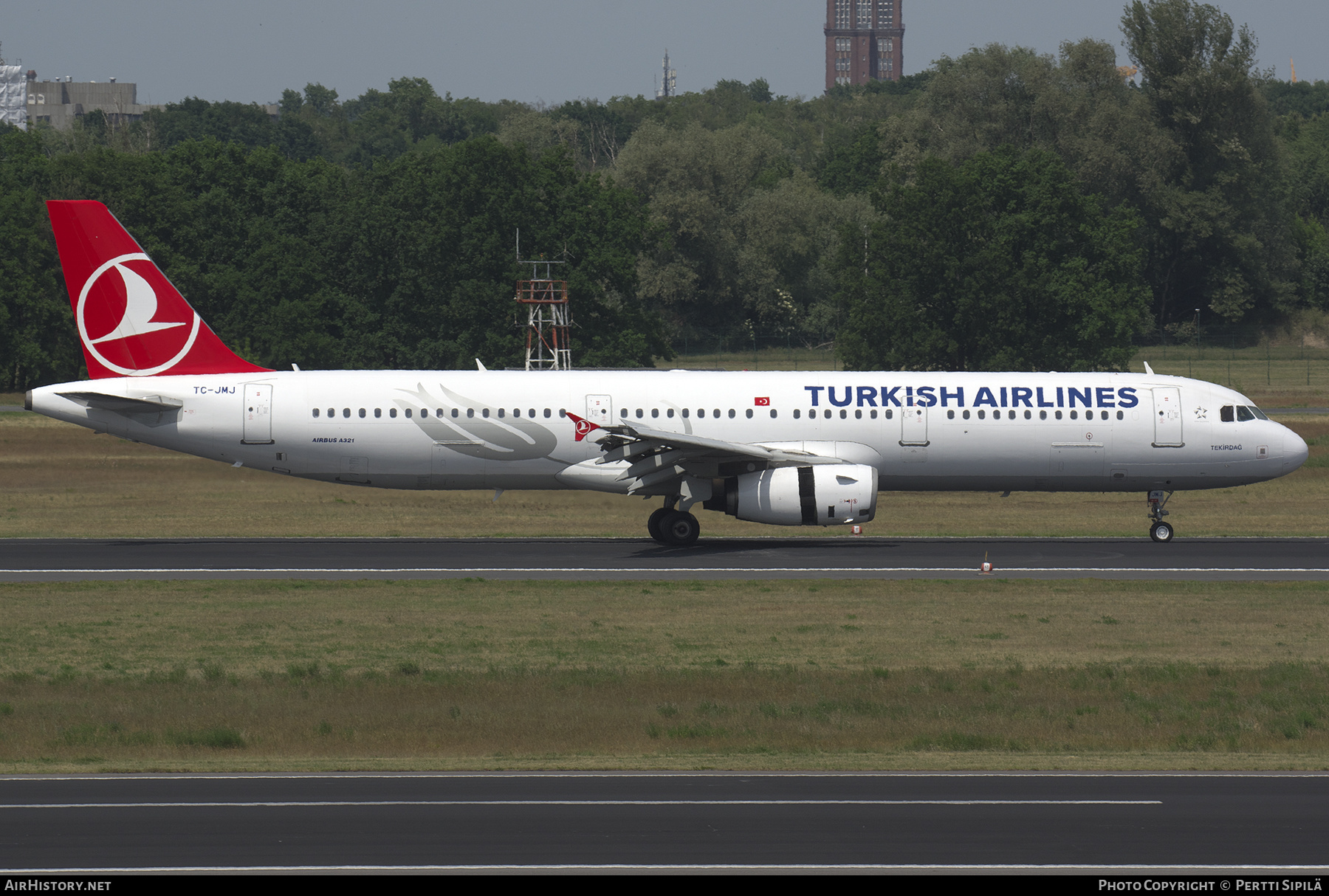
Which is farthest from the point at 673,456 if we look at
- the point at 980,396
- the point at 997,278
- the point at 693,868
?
the point at 997,278

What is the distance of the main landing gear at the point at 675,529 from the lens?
34844 millimetres

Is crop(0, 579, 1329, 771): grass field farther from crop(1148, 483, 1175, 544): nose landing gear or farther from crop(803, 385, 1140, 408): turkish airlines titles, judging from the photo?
crop(803, 385, 1140, 408): turkish airlines titles

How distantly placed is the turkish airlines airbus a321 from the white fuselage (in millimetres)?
39

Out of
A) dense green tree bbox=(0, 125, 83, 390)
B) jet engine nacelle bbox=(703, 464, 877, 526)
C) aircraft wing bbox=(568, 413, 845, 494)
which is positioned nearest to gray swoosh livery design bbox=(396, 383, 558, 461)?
aircraft wing bbox=(568, 413, 845, 494)

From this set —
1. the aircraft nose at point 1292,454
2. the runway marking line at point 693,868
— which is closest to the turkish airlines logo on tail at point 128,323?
the runway marking line at point 693,868

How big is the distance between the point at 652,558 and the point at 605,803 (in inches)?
743

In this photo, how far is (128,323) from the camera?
35312mm

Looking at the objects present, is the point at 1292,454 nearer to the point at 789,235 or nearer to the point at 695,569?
the point at 695,569

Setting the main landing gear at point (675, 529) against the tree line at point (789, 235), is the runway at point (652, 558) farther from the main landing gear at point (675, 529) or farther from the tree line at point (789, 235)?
the tree line at point (789, 235)

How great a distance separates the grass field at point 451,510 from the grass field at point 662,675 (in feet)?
34.8

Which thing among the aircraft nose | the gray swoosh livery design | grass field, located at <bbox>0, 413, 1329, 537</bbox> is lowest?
grass field, located at <bbox>0, 413, 1329, 537</bbox>

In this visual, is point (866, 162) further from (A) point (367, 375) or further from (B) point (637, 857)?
(B) point (637, 857)

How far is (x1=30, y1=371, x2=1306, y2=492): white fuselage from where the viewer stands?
34781mm

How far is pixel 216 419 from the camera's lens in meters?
34.6
